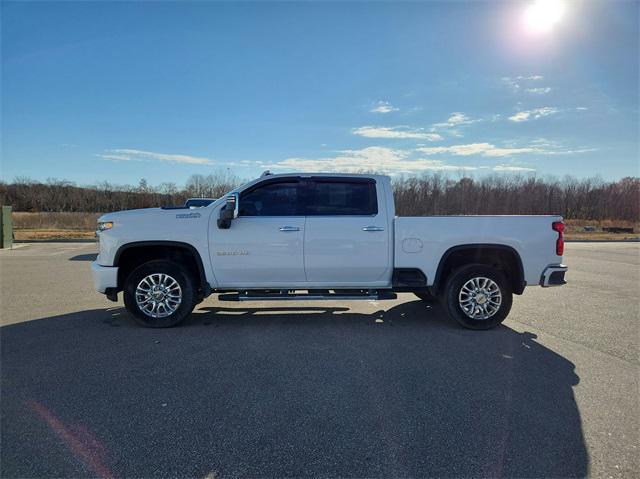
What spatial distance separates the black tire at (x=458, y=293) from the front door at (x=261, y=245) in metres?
2.12

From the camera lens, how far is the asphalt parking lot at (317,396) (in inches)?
101

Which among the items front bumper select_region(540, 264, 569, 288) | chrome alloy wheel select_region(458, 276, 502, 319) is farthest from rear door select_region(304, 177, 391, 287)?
front bumper select_region(540, 264, 569, 288)

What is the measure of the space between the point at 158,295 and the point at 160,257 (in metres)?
0.57

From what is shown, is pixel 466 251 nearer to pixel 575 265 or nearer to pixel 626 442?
pixel 626 442

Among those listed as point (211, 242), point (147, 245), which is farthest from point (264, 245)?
point (147, 245)

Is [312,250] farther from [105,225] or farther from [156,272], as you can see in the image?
[105,225]

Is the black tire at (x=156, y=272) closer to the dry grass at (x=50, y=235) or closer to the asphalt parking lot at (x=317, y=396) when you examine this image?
the asphalt parking lot at (x=317, y=396)

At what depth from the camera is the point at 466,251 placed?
5.60 meters

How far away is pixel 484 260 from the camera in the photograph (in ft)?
18.8

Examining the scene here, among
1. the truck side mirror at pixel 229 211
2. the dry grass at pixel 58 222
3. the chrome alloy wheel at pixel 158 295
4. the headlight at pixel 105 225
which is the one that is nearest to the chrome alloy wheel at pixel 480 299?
the truck side mirror at pixel 229 211

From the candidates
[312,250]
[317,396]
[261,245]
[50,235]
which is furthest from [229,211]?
[50,235]

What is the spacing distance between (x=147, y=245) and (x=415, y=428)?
13.8 ft

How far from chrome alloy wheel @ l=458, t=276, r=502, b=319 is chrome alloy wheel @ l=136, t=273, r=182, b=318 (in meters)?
4.04

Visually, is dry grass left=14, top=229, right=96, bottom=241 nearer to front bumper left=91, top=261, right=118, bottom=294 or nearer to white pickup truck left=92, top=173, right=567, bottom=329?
front bumper left=91, top=261, right=118, bottom=294
